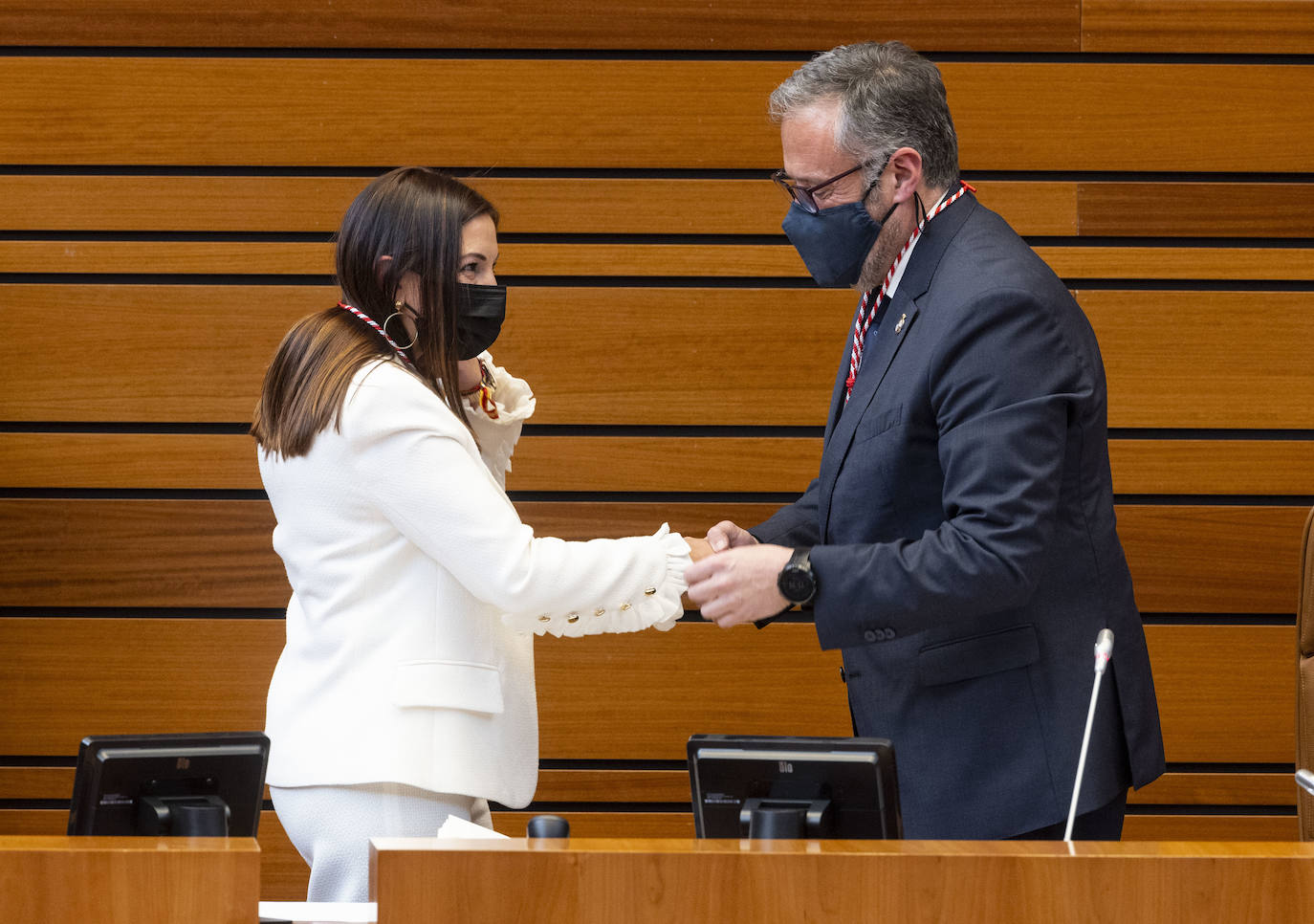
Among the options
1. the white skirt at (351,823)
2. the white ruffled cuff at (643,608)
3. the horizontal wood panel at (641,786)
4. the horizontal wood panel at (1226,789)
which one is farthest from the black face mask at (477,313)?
the horizontal wood panel at (1226,789)

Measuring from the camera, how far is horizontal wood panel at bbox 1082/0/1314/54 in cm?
302

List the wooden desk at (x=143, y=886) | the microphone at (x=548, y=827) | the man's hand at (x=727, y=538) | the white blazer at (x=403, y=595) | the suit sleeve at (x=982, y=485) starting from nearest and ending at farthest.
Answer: the wooden desk at (x=143, y=886) → the microphone at (x=548, y=827) → the suit sleeve at (x=982, y=485) → the white blazer at (x=403, y=595) → the man's hand at (x=727, y=538)

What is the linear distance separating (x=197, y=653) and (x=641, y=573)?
1507mm

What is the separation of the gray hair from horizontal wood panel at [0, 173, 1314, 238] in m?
1.05

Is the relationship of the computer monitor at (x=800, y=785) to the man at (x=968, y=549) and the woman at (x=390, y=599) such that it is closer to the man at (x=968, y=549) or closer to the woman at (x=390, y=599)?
the man at (x=968, y=549)

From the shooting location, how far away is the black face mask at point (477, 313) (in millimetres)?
2010

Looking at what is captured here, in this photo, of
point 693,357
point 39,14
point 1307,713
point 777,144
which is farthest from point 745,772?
point 39,14

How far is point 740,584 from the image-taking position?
185 cm

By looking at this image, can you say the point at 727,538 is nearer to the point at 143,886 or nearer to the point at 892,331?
the point at 892,331

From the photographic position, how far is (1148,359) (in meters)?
3.04

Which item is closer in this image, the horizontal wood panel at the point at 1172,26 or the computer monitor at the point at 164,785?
the computer monitor at the point at 164,785

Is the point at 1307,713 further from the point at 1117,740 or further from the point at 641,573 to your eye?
the point at 641,573

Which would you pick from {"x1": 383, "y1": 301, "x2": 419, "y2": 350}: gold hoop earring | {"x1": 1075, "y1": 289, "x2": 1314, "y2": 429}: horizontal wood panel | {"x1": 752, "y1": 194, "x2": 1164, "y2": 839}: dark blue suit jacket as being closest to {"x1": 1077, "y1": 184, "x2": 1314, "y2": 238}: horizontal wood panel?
{"x1": 1075, "y1": 289, "x2": 1314, "y2": 429}: horizontal wood panel

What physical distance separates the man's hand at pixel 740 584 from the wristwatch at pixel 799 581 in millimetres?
46
